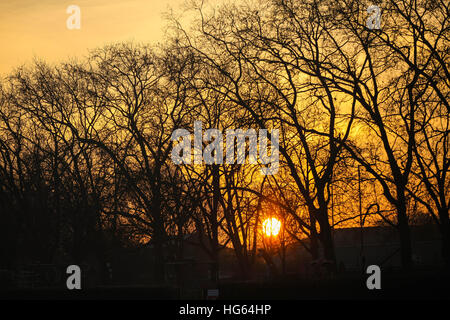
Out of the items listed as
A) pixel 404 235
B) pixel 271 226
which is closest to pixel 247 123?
pixel 404 235

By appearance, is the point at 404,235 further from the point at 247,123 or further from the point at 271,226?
the point at 271,226

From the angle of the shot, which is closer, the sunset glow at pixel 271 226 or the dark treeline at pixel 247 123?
the dark treeline at pixel 247 123

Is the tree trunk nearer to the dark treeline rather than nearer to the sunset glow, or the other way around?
the dark treeline

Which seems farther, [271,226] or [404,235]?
[271,226]

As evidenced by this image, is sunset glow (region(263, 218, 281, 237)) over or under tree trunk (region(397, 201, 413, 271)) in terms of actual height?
over

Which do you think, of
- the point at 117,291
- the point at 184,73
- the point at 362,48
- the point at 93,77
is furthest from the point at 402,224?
the point at 93,77

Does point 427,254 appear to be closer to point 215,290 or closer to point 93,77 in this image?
point 93,77

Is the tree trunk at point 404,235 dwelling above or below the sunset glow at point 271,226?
below

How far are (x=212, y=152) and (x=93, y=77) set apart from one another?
9393mm

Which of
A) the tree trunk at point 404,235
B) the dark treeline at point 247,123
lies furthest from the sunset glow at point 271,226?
the tree trunk at point 404,235

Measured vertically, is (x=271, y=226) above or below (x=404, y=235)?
above

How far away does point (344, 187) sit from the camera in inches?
1563

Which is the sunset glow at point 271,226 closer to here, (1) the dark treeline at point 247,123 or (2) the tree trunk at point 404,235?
Result: (1) the dark treeline at point 247,123


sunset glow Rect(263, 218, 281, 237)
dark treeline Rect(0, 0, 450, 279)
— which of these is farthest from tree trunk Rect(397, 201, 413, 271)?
sunset glow Rect(263, 218, 281, 237)
